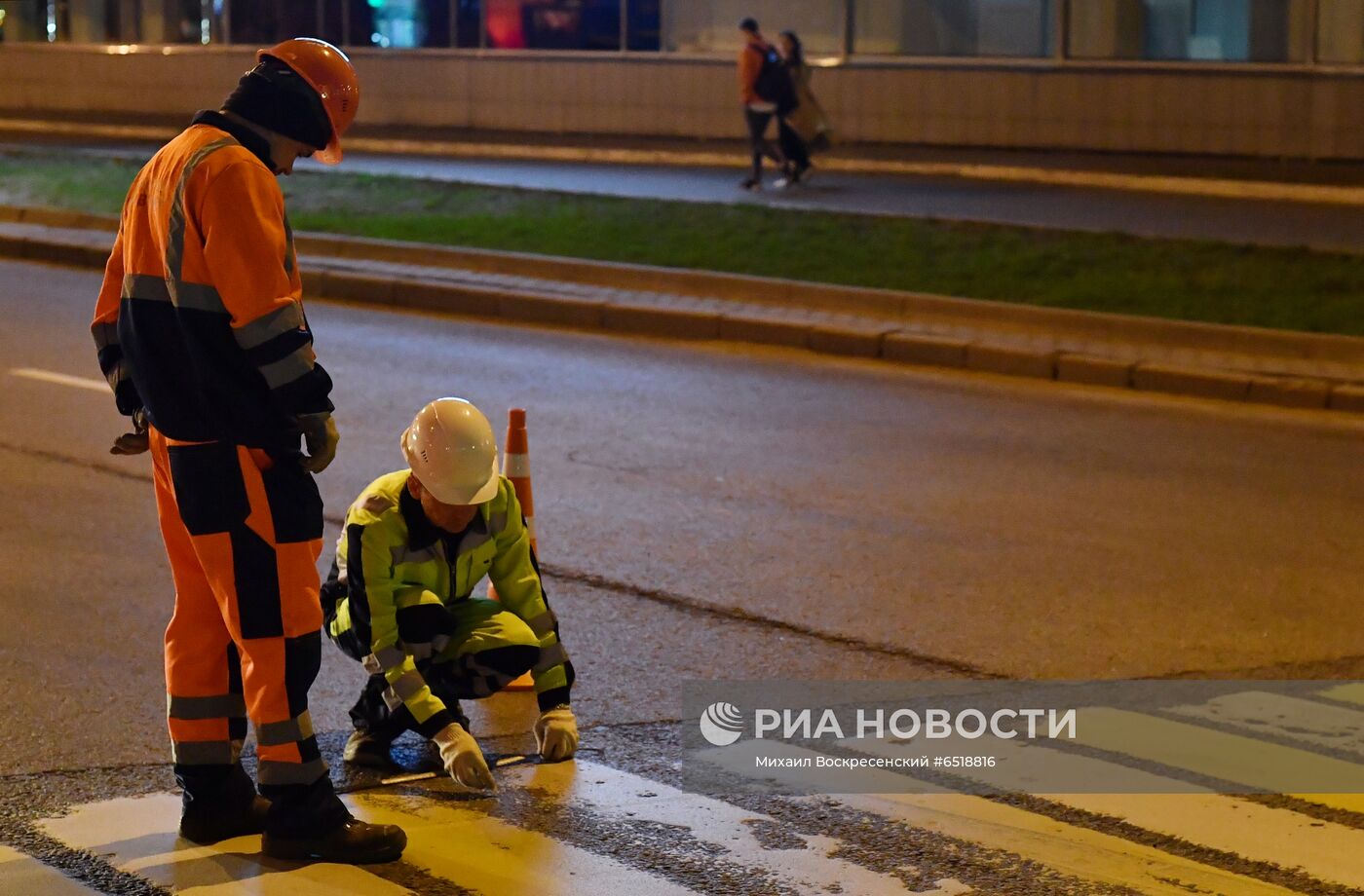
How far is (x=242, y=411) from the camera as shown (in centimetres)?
436

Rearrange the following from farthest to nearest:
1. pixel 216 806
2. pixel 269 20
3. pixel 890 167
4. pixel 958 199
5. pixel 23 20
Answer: pixel 23 20
pixel 269 20
pixel 890 167
pixel 958 199
pixel 216 806

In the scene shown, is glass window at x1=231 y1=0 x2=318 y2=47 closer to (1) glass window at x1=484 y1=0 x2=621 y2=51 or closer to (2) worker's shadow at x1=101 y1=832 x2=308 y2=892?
(1) glass window at x1=484 y1=0 x2=621 y2=51

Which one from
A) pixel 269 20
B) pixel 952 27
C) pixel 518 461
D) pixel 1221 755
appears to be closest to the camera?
pixel 1221 755

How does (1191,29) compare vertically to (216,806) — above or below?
above

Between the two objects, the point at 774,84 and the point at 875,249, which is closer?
the point at 875,249

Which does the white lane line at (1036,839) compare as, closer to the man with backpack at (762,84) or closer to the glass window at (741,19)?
the man with backpack at (762,84)

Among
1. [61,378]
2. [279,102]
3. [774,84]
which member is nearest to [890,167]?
[774,84]

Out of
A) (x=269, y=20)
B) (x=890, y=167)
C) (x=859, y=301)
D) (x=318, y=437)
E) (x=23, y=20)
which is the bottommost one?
(x=859, y=301)

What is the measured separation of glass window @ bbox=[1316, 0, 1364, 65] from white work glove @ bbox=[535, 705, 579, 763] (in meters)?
18.1

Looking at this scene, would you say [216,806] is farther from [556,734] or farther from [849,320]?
[849,320]

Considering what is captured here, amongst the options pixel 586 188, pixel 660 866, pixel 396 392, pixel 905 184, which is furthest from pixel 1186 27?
pixel 660 866

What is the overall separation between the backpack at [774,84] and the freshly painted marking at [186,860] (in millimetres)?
16065

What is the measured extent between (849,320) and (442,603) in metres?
8.60

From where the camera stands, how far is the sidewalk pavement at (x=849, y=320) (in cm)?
1194
